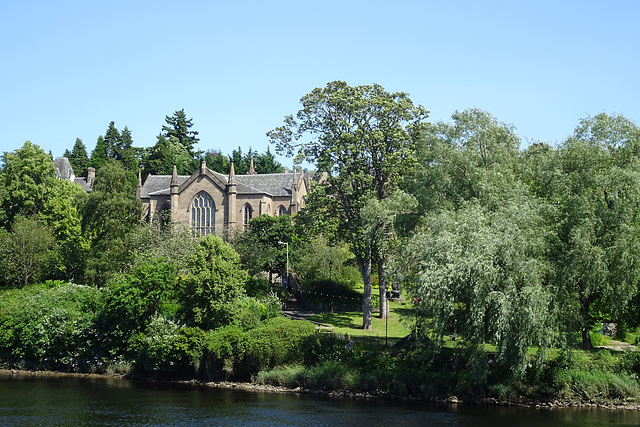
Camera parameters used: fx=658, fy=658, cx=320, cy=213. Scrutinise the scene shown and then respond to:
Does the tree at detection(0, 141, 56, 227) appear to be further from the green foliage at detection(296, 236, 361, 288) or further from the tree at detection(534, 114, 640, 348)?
the tree at detection(534, 114, 640, 348)

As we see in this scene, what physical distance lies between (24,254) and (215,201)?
1326 inches

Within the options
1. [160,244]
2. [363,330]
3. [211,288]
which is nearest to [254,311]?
[211,288]

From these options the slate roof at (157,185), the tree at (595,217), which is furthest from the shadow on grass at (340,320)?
the slate roof at (157,185)

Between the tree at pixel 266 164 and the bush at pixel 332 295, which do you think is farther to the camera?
the tree at pixel 266 164

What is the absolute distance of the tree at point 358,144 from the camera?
1948 inches

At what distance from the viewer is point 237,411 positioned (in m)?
32.9

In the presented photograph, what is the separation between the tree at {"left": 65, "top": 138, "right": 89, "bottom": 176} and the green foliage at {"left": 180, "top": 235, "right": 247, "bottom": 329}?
95.4 m

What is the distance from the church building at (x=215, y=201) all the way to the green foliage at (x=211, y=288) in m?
41.4

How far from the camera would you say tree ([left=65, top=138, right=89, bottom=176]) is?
432ft

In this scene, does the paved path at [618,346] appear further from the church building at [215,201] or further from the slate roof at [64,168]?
the slate roof at [64,168]

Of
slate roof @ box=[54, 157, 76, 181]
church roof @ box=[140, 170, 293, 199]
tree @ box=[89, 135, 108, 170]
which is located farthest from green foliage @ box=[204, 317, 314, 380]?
tree @ box=[89, 135, 108, 170]

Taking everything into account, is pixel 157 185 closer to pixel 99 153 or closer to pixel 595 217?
pixel 99 153

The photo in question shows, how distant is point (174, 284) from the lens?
45.9m

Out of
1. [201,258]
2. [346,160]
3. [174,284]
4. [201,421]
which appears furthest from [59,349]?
[346,160]
